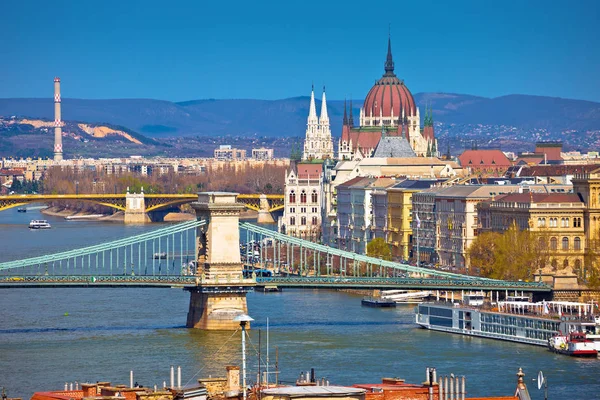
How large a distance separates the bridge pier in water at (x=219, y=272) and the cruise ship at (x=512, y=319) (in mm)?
4764

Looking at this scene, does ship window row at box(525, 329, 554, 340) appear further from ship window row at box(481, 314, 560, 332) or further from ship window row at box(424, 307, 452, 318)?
ship window row at box(424, 307, 452, 318)

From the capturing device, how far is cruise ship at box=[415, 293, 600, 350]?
4641cm

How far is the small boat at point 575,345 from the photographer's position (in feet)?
145

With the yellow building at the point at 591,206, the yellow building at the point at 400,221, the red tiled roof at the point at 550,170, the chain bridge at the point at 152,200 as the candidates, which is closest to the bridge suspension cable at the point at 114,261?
the yellow building at the point at 400,221

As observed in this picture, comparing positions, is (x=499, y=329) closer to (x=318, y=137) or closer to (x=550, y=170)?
(x=550, y=170)

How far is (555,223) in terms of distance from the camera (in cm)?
6394

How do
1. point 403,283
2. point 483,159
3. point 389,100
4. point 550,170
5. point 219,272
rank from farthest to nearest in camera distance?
point 389,100, point 483,159, point 550,170, point 403,283, point 219,272

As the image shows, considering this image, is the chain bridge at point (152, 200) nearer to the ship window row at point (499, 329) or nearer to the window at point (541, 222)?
the window at point (541, 222)

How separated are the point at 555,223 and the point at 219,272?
17.4 m

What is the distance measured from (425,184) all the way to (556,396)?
45.1 metres

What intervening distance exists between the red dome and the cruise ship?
72232 millimetres

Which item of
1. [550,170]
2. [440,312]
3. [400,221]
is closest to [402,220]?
[400,221]

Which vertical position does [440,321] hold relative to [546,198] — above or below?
below

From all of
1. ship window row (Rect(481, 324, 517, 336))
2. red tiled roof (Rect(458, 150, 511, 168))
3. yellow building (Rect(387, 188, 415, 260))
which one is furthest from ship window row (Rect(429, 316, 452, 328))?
red tiled roof (Rect(458, 150, 511, 168))
